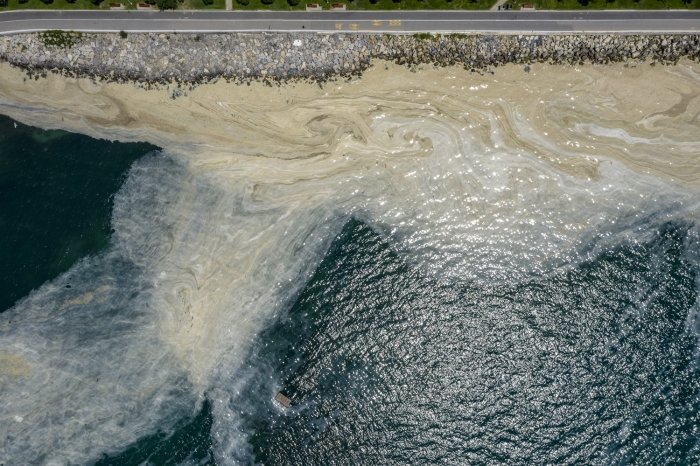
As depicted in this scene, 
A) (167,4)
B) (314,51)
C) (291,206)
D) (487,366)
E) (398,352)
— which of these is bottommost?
(487,366)

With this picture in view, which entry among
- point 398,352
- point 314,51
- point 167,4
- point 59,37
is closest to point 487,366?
point 398,352

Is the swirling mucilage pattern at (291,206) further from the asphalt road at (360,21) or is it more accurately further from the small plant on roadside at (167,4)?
the small plant on roadside at (167,4)

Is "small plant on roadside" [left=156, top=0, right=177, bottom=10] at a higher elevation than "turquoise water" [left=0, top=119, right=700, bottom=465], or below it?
higher

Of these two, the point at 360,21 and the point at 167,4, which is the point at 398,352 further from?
the point at 167,4

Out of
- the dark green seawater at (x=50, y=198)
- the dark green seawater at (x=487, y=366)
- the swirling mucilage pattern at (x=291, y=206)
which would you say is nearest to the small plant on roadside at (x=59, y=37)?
the swirling mucilage pattern at (x=291, y=206)

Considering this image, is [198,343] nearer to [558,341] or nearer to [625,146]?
[558,341]

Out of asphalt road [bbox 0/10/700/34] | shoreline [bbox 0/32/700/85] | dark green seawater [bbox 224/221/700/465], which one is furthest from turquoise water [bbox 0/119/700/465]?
asphalt road [bbox 0/10/700/34]

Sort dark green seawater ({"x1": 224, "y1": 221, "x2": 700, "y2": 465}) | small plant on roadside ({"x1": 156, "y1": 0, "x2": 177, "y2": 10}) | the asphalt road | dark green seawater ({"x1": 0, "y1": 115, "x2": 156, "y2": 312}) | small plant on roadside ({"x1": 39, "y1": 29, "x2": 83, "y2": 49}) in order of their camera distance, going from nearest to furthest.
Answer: dark green seawater ({"x1": 224, "y1": 221, "x2": 700, "y2": 465}), small plant on roadside ({"x1": 156, "y1": 0, "x2": 177, "y2": 10}), the asphalt road, small plant on roadside ({"x1": 39, "y1": 29, "x2": 83, "y2": 49}), dark green seawater ({"x1": 0, "y1": 115, "x2": 156, "y2": 312})

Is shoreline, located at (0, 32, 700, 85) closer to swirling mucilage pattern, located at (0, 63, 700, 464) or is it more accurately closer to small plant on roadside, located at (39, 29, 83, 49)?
small plant on roadside, located at (39, 29, 83, 49)
